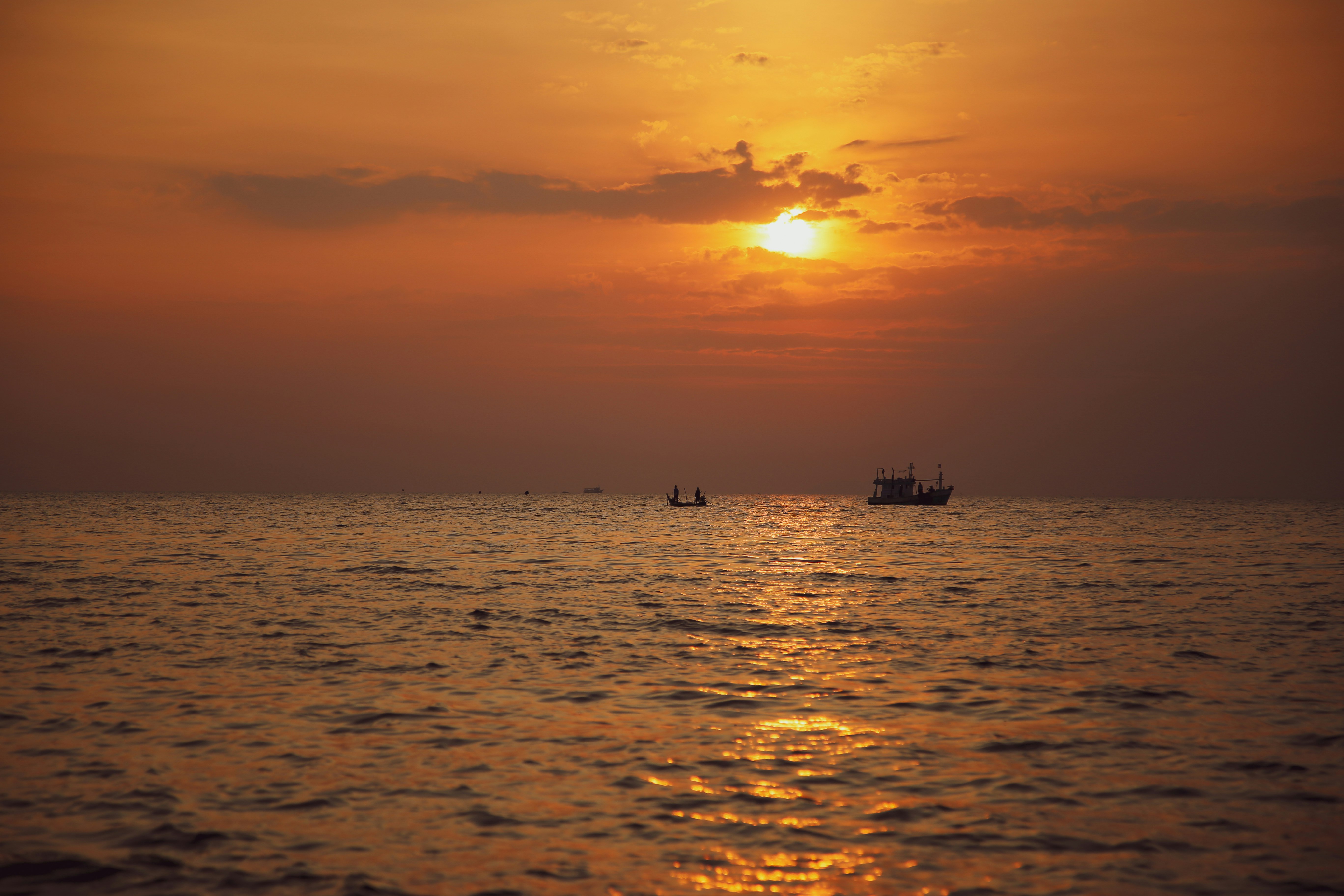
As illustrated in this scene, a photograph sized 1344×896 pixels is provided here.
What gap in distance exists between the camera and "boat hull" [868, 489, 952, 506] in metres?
170

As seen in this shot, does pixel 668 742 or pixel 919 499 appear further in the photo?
pixel 919 499

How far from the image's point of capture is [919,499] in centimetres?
16950

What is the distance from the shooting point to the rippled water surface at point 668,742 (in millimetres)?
10039

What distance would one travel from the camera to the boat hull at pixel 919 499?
170 m

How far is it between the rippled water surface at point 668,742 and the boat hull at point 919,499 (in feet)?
437

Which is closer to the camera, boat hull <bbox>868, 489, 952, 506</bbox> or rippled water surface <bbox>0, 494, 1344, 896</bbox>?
rippled water surface <bbox>0, 494, 1344, 896</bbox>

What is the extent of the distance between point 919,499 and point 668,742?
161 m

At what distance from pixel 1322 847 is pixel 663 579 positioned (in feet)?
→ 111

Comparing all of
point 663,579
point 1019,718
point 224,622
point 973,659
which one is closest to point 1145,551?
point 663,579

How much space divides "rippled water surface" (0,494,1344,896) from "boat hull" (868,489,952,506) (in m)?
133

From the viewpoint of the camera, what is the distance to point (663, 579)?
143ft

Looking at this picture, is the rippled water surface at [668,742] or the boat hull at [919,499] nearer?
the rippled water surface at [668,742]

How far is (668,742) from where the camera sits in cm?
1482

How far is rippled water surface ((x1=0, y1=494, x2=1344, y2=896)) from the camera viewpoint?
10.0m
